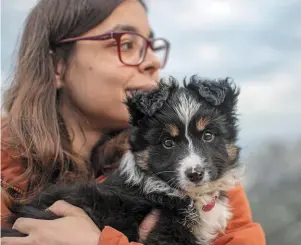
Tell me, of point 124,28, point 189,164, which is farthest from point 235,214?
point 124,28

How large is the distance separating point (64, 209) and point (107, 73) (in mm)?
1326

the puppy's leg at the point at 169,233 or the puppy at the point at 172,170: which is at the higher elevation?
the puppy at the point at 172,170

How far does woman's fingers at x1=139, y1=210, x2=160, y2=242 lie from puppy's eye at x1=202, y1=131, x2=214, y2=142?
0.55 metres

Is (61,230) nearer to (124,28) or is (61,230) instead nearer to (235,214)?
(235,214)

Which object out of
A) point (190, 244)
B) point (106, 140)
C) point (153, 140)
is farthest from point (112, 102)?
point (190, 244)

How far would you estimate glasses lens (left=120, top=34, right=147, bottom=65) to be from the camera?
4.44 m

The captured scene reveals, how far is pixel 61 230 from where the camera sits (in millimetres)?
3441

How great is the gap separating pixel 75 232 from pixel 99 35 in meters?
1.70

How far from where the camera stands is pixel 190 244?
3.39 m

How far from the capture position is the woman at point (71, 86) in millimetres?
4168

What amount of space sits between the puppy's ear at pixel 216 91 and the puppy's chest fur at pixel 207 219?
2.03 ft

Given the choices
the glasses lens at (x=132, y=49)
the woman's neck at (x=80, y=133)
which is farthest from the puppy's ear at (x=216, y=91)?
the woman's neck at (x=80, y=133)

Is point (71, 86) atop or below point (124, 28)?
below

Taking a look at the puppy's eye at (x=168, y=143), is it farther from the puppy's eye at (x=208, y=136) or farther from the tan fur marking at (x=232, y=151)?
the tan fur marking at (x=232, y=151)
